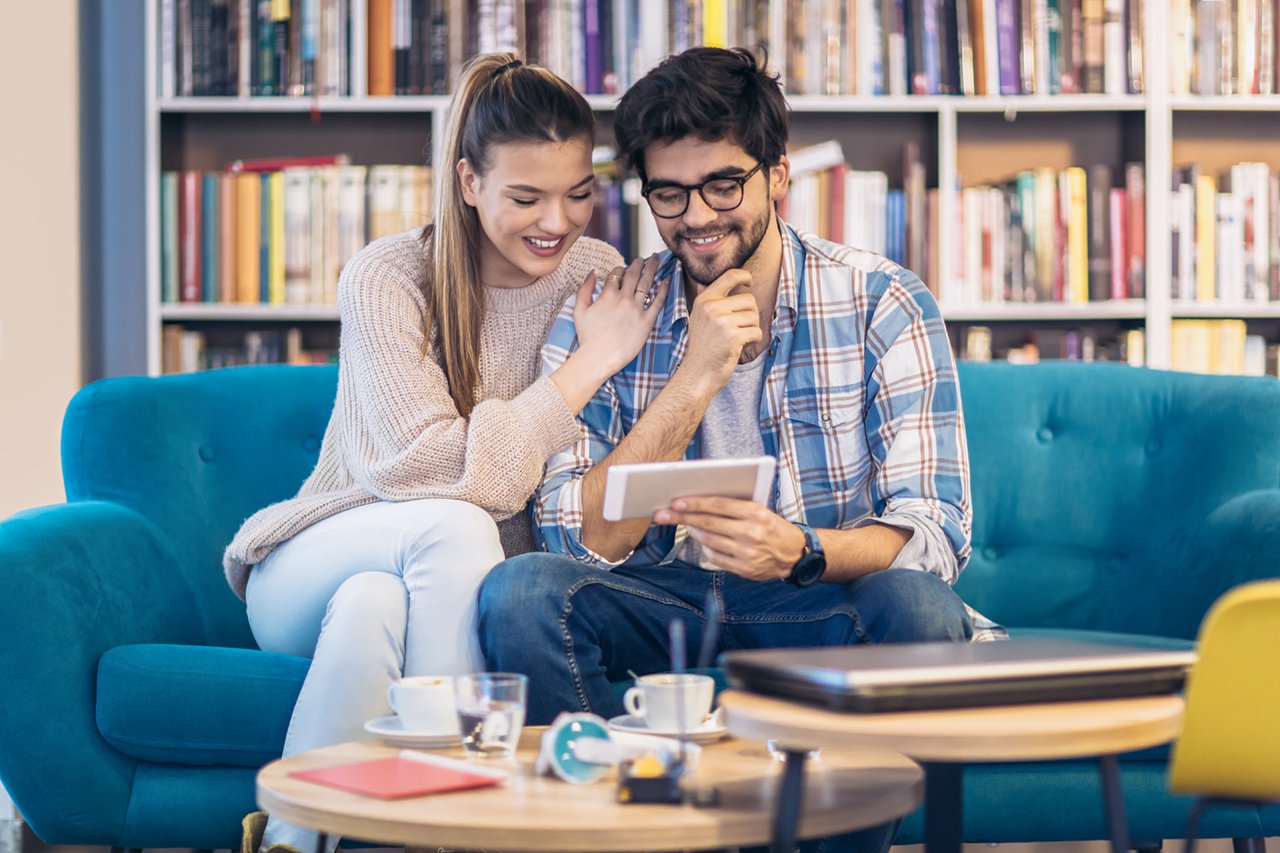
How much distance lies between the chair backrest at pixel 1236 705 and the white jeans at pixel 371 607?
817 mm

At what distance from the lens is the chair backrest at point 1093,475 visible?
2.25m

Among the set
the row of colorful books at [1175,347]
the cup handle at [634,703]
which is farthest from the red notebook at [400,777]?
the row of colorful books at [1175,347]

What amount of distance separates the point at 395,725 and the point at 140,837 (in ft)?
2.14

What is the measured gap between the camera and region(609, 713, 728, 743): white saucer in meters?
1.37

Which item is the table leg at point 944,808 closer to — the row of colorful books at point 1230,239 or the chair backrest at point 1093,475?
the chair backrest at point 1093,475

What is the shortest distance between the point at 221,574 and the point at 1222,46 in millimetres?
2397

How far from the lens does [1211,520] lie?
2.16 m

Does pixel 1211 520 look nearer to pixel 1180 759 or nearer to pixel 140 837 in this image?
pixel 1180 759

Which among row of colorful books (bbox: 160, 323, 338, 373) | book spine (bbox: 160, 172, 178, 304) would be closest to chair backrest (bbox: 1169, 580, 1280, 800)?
row of colorful books (bbox: 160, 323, 338, 373)

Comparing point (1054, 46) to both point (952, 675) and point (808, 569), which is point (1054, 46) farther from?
point (952, 675)

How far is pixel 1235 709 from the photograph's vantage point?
4.29 feet

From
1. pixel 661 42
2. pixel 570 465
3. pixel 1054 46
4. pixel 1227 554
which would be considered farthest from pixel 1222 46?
pixel 570 465

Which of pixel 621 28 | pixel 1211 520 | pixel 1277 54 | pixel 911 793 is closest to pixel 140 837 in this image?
pixel 911 793

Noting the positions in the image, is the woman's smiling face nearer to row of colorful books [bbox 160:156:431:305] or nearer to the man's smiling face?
the man's smiling face
